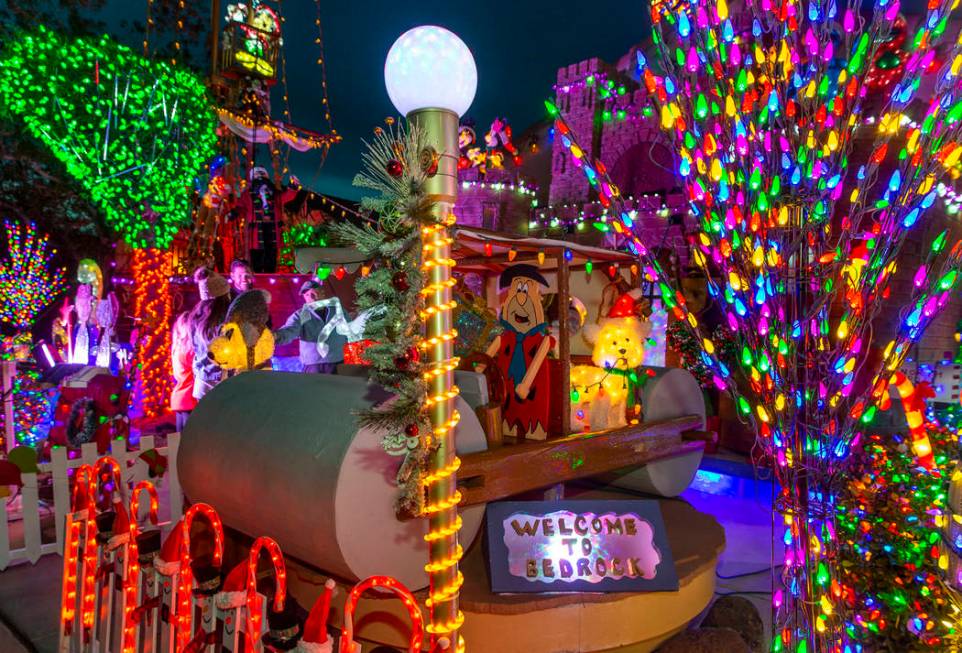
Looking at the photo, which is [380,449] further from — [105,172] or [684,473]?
[105,172]

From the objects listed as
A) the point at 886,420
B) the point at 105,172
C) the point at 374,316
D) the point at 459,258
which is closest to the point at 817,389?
the point at 374,316

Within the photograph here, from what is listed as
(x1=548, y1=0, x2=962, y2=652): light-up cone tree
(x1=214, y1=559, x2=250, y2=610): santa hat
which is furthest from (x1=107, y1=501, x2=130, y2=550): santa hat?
(x1=548, y1=0, x2=962, y2=652): light-up cone tree

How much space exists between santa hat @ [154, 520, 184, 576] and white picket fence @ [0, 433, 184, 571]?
200cm

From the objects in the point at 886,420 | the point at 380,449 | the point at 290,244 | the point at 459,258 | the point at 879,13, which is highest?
the point at 290,244

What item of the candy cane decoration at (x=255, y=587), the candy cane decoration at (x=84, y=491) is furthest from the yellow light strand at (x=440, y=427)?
the candy cane decoration at (x=84, y=491)

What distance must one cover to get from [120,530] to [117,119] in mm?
11708

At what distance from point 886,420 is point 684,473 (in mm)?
5248

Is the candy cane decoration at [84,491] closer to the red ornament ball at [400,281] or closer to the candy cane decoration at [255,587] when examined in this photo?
the candy cane decoration at [255,587]

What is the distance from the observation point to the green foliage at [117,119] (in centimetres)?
1068

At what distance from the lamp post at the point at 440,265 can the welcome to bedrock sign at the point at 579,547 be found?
1.17m

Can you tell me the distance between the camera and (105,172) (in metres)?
12.0

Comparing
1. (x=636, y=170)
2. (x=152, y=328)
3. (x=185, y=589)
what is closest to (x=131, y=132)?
(x=152, y=328)

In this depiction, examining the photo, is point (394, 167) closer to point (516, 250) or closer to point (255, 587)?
point (255, 587)

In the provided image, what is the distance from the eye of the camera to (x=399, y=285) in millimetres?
1875
